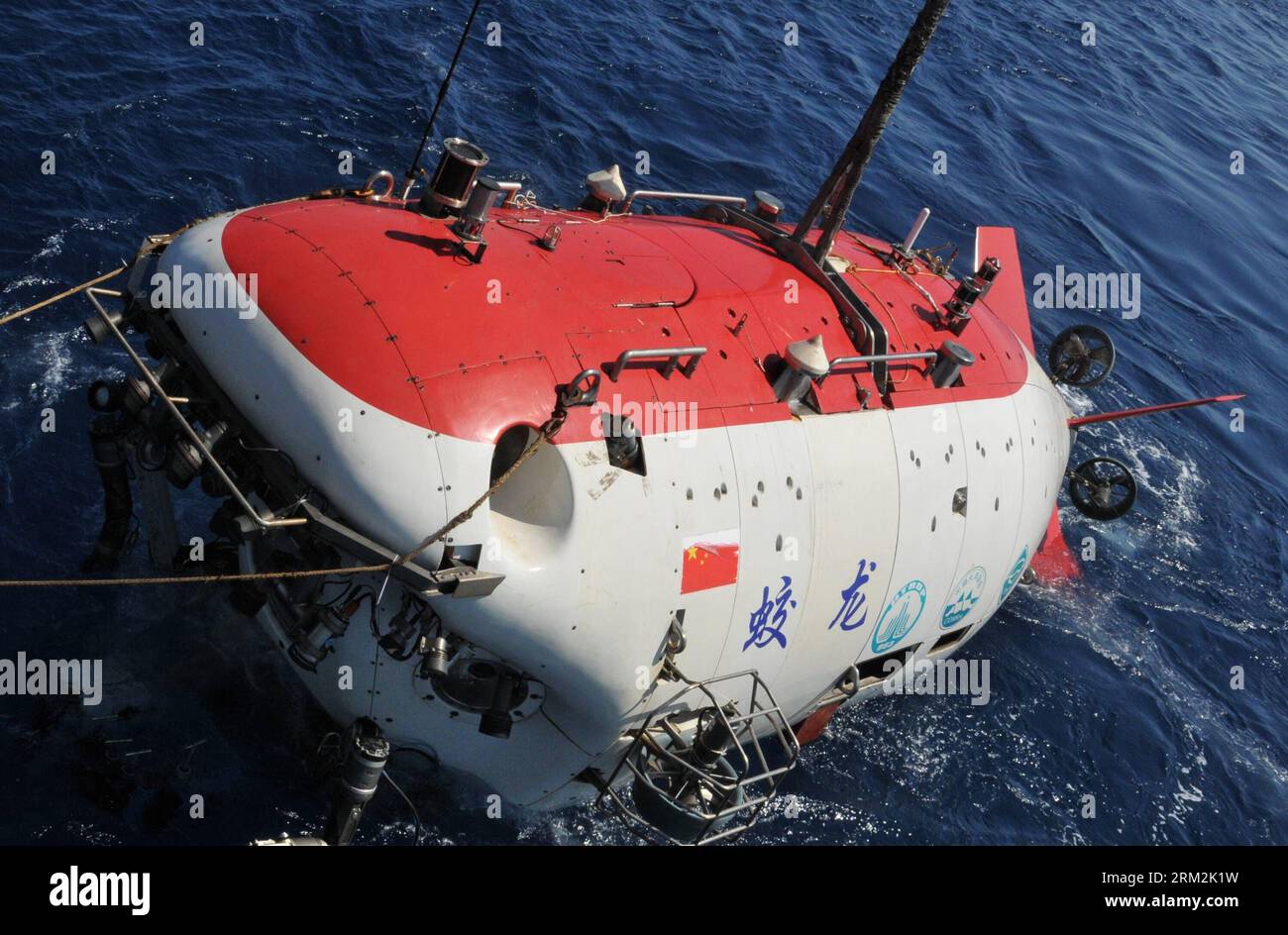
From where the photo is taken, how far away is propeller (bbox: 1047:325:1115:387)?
19906 mm

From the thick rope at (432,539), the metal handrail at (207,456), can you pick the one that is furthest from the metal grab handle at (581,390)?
the metal handrail at (207,456)

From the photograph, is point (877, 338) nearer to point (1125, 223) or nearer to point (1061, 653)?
point (1061, 653)

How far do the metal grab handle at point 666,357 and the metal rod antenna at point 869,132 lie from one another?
350cm

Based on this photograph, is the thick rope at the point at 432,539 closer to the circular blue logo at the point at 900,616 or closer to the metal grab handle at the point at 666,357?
the metal grab handle at the point at 666,357

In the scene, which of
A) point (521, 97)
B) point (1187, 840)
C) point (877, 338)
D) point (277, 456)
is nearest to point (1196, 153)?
point (521, 97)

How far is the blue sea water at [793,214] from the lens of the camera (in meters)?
14.5

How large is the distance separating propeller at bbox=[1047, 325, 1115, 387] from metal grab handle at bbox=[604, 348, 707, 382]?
32.1 feet

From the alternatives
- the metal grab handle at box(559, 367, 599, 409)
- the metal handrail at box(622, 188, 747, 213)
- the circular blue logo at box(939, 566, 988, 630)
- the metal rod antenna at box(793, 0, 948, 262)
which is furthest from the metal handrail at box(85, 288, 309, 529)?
the circular blue logo at box(939, 566, 988, 630)

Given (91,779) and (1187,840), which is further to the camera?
(1187,840)

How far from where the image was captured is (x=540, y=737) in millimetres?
13219

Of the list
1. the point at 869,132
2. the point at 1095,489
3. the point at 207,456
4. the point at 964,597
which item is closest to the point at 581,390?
the point at 207,456

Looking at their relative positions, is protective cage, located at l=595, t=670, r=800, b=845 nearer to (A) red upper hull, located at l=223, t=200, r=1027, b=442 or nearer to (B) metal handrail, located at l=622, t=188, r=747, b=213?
(A) red upper hull, located at l=223, t=200, r=1027, b=442

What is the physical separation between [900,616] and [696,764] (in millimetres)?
3767

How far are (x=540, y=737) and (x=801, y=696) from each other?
11.2 feet
